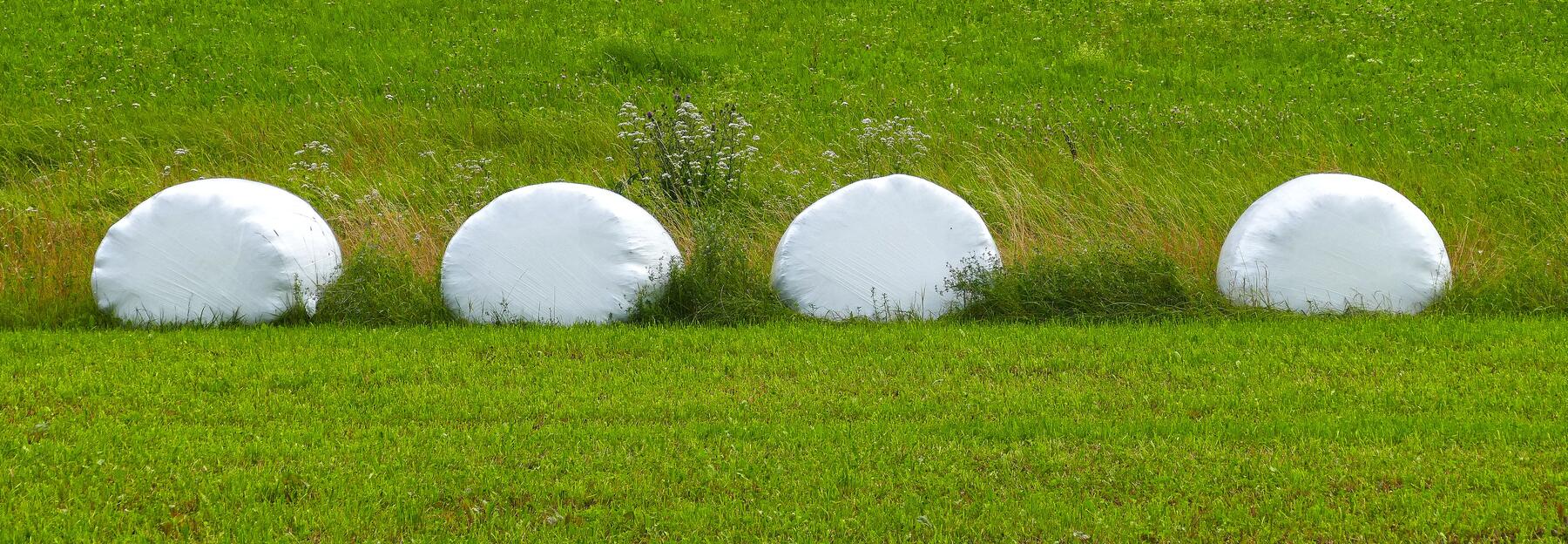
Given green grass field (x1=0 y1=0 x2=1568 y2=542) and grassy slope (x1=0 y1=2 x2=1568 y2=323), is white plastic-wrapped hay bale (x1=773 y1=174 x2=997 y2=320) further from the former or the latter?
grassy slope (x1=0 y1=2 x2=1568 y2=323)

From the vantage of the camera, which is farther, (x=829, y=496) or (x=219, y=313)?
(x=219, y=313)

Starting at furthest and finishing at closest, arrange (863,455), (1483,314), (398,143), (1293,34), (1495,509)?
1. (1293,34)
2. (398,143)
3. (1483,314)
4. (863,455)
5. (1495,509)

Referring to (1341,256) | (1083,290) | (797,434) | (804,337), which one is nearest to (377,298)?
(804,337)

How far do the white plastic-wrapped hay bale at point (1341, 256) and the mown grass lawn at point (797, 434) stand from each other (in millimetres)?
438

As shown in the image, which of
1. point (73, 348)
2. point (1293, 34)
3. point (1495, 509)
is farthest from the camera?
point (1293, 34)

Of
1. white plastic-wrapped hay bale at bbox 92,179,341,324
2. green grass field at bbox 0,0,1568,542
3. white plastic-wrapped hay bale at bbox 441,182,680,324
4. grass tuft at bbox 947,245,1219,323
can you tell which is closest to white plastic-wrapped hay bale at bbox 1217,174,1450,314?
green grass field at bbox 0,0,1568,542

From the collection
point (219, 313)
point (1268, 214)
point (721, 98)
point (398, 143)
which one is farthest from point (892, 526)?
point (721, 98)

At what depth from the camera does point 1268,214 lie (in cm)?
731

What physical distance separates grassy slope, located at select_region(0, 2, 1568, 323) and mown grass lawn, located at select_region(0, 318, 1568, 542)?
1.68m

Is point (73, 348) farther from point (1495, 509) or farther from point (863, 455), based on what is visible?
point (1495, 509)

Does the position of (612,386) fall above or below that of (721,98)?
below

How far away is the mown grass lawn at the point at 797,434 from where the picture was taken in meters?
3.92

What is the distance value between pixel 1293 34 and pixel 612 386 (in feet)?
46.3

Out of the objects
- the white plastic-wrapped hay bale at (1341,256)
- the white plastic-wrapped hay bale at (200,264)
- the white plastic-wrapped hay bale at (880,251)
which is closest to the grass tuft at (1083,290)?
the white plastic-wrapped hay bale at (880,251)
